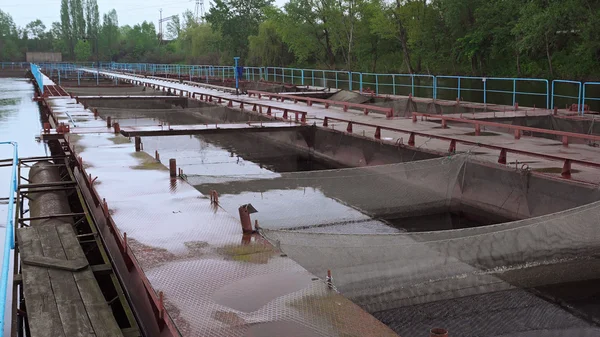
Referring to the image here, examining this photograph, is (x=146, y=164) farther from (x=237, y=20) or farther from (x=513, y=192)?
(x=237, y=20)

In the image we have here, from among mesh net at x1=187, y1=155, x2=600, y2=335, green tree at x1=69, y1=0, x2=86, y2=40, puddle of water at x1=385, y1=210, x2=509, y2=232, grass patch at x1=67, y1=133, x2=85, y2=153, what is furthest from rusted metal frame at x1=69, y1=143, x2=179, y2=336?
green tree at x1=69, y1=0, x2=86, y2=40

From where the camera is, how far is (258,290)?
5.27 m

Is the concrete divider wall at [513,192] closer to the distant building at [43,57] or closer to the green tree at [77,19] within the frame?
the distant building at [43,57]

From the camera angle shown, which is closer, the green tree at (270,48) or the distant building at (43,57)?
the green tree at (270,48)

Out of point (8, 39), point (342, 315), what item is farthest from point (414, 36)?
point (8, 39)

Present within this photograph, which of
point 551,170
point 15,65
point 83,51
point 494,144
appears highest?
point 83,51

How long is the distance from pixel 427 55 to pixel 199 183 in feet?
128

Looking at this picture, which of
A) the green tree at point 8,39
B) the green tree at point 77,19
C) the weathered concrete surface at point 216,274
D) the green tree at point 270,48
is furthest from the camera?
the green tree at point 77,19

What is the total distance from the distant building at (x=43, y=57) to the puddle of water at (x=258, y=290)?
109450mm

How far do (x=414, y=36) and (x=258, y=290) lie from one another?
43.3 metres

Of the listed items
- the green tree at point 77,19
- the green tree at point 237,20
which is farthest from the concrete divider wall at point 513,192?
the green tree at point 77,19

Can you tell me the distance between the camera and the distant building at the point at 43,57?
106m

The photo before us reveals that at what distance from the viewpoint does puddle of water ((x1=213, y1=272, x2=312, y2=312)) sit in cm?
502

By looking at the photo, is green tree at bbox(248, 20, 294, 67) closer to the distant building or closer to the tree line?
the tree line
